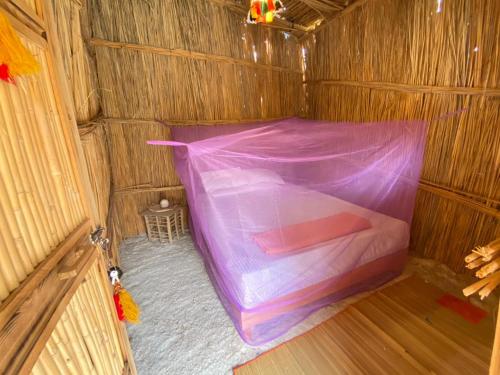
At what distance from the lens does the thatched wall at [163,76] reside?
263cm

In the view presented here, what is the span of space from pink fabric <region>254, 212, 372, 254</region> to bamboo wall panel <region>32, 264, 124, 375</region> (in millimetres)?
974

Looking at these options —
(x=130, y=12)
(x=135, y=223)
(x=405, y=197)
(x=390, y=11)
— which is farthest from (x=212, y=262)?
(x=390, y=11)

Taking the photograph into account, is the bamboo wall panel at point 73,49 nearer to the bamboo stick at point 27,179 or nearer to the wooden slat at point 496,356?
the bamboo stick at point 27,179

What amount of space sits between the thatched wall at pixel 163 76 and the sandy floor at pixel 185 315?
0.89 meters

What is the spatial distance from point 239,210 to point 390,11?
8.04ft

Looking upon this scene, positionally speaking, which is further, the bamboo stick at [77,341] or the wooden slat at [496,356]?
the bamboo stick at [77,341]

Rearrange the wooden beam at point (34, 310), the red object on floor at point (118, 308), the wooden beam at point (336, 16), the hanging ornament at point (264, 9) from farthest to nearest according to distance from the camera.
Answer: the wooden beam at point (336, 16) → the hanging ornament at point (264, 9) → the red object on floor at point (118, 308) → the wooden beam at point (34, 310)

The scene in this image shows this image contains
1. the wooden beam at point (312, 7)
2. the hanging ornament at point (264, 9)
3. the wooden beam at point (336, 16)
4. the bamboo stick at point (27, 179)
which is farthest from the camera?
the wooden beam at point (312, 7)

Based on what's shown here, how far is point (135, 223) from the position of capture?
311 centimetres

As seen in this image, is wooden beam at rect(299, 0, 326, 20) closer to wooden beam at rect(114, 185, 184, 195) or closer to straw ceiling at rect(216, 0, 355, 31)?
straw ceiling at rect(216, 0, 355, 31)

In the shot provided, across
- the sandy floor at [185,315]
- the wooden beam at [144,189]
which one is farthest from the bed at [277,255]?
the wooden beam at [144,189]

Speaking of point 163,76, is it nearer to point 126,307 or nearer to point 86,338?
point 126,307

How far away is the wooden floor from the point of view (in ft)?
4.70

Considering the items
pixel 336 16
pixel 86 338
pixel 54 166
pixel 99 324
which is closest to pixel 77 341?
pixel 86 338
